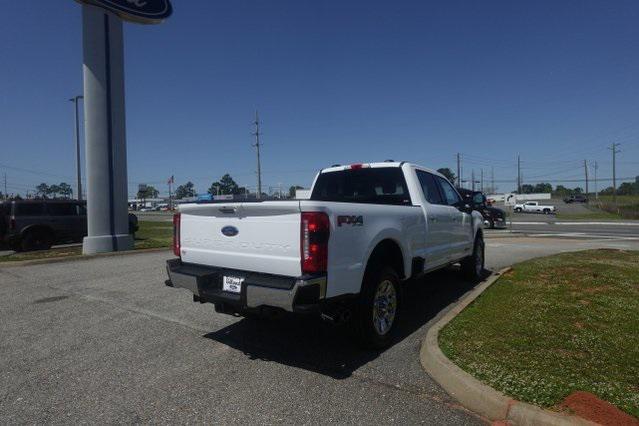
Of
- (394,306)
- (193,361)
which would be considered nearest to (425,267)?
(394,306)

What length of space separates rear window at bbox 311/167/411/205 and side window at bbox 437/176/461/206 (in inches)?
47.5

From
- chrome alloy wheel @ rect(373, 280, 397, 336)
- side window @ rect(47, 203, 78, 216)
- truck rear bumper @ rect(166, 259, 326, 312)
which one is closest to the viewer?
truck rear bumper @ rect(166, 259, 326, 312)

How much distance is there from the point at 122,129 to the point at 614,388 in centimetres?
1356

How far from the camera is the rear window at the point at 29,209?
13.5m

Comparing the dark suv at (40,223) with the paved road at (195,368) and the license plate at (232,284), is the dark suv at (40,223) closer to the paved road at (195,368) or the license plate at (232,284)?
the paved road at (195,368)

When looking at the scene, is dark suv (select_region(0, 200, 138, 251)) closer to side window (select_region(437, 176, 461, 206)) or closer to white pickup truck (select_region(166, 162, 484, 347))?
white pickup truck (select_region(166, 162, 484, 347))

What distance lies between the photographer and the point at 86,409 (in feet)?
10.6

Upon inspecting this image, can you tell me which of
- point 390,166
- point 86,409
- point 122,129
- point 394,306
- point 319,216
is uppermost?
point 122,129

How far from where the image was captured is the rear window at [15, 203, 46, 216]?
13.5 m

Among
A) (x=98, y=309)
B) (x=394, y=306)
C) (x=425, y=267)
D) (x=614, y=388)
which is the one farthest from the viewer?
(x=98, y=309)

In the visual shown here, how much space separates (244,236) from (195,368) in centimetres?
132

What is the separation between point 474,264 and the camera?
8.01 meters

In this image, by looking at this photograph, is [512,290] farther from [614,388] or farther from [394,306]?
[614,388]

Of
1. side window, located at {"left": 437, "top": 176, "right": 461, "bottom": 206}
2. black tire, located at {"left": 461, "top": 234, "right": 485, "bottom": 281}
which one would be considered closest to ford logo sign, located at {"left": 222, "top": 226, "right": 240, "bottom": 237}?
side window, located at {"left": 437, "top": 176, "right": 461, "bottom": 206}
